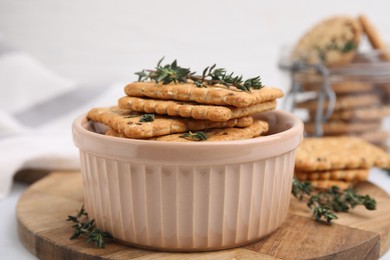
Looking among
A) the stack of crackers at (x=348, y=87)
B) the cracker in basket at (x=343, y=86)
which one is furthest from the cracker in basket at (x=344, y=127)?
the cracker in basket at (x=343, y=86)

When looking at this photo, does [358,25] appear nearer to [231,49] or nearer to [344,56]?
[344,56]

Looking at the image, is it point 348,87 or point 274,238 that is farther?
point 348,87

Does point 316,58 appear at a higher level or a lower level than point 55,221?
higher

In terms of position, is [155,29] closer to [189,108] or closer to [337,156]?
[337,156]

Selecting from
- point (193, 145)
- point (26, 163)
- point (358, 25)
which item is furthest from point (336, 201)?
point (26, 163)


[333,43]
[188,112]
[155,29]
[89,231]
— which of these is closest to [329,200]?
[188,112]

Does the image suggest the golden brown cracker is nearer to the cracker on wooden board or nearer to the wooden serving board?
the cracker on wooden board

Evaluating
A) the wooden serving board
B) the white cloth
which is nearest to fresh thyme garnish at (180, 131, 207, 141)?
the wooden serving board
